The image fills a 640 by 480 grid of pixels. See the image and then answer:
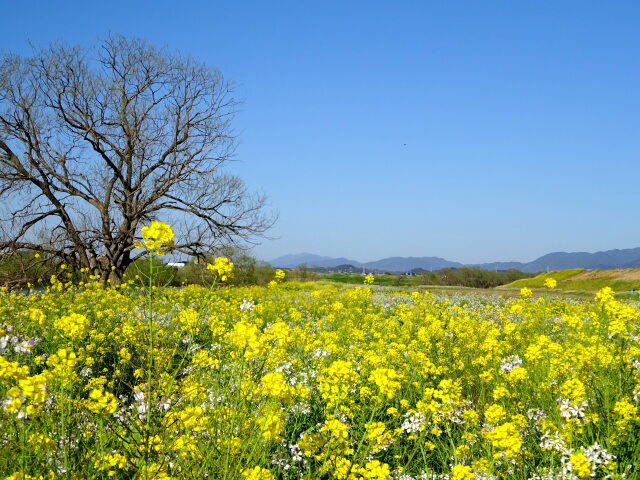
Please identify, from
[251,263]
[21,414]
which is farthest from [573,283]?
[21,414]

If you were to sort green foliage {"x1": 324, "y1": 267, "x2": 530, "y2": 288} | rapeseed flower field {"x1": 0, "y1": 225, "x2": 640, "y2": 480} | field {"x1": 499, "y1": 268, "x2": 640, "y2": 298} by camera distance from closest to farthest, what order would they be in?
1. rapeseed flower field {"x1": 0, "y1": 225, "x2": 640, "y2": 480}
2. field {"x1": 499, "y1": 268, "x2": 640, "y2": 298}
3. green foliage {"x1": 324, "y1": 267, "x2": 530, "y2": 288}

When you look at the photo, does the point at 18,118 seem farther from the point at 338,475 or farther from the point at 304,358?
the point at 338,475

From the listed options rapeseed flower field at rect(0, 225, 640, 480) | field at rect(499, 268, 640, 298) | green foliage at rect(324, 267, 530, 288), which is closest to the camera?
rapeseed flower field at rect(0, 225, 640, 480)

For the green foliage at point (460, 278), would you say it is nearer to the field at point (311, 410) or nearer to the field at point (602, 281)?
the field at point (602, 281)

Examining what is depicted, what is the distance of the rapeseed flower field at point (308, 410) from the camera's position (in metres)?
2.39

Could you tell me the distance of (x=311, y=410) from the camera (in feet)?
14.6

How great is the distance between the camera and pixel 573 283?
30391 millimetres

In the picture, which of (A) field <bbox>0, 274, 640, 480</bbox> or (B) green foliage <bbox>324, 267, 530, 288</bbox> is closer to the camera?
(A) field <bbox>0, 274, 640, 480</bbox>

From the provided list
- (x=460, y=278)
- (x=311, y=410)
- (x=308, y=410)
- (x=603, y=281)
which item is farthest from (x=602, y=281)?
(x=308, y=410)

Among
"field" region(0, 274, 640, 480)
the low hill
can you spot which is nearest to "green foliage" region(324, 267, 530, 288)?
the low hill

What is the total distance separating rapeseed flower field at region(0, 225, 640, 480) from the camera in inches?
94.2

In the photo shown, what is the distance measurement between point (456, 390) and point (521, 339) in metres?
2.83

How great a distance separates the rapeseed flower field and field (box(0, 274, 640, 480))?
16 millimetres

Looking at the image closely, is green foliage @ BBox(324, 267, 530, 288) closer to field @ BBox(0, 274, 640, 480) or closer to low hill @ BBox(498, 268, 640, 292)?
low hill @ BBox(498, 268, 640, 292)
